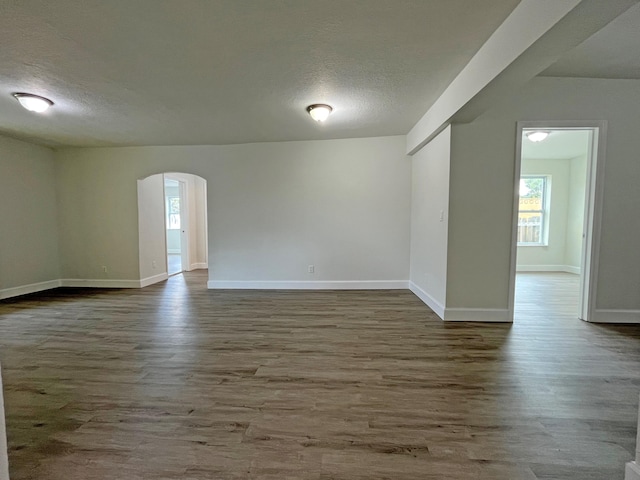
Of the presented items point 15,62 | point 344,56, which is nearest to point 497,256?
point 344,56

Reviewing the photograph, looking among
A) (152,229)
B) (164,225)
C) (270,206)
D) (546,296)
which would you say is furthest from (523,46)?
(164,225)

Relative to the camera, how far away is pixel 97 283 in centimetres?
544

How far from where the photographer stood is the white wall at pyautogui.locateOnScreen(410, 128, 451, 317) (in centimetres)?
349

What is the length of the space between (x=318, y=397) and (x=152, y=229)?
513cm

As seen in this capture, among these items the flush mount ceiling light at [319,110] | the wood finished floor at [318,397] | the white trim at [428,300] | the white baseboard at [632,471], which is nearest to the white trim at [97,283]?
the wood finished floor at [318,397]

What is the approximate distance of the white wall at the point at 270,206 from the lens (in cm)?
494

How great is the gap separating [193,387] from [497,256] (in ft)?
10.6

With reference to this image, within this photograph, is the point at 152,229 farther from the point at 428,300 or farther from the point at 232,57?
the point at 428,300

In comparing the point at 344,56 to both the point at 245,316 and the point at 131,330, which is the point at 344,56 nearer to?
the point at 245,316

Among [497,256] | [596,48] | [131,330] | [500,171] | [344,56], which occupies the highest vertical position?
[596,48]

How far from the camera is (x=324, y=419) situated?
1.72m

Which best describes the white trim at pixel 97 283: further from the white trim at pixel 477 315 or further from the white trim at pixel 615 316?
the white trim at pixel 615 316

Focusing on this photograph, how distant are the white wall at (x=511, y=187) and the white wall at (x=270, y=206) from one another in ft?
5.21

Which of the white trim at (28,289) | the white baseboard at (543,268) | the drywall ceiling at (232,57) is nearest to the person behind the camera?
the drywall ceiling at (232,57)
